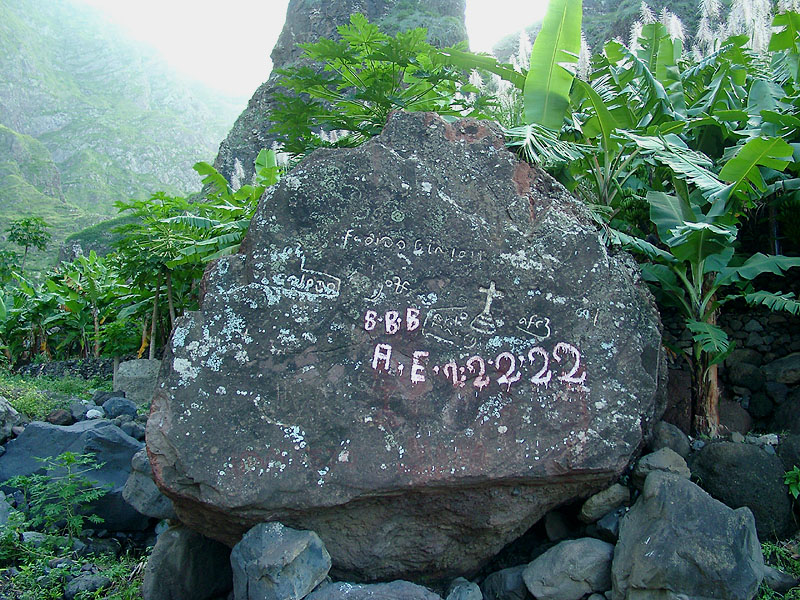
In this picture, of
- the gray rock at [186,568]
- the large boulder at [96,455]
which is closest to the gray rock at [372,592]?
the gray rock at [186,568]

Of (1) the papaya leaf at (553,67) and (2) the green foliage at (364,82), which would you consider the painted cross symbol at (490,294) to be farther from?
(2) the green foliage at (364,82)

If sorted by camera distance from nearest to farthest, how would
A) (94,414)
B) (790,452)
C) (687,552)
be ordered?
1. (687,552)
2. (790,452)
3. (94,414)

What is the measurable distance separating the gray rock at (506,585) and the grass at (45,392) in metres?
4.63

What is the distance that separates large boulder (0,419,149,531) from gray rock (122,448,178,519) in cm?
47

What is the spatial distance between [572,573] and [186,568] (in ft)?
6.82

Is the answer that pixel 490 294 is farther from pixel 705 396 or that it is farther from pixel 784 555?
pixel 784 555

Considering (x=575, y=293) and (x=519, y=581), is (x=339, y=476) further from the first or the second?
(x=575, y=293)

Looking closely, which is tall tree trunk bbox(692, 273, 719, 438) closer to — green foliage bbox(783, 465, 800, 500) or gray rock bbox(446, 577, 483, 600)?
green foliage bbox(783, 465, 800, 500)

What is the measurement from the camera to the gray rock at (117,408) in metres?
6.18

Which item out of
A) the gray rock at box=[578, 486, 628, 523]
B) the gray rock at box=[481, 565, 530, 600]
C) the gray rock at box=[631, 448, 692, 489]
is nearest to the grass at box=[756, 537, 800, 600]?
the gray rock at box=[631, 448, 692, 489]

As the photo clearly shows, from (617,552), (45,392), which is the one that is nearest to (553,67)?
(617,552)

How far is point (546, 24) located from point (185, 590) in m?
4.61

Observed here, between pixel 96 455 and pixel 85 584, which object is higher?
pixel 96 455

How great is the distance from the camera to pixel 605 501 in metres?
3.61
